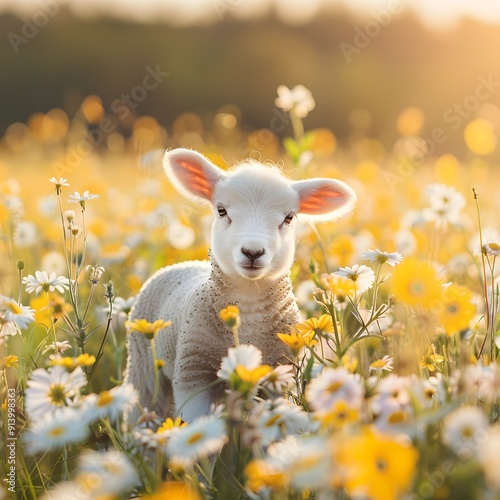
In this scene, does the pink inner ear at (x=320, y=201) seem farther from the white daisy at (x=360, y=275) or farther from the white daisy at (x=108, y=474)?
the white daisy at (x=108, y=474)

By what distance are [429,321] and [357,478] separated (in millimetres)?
1082

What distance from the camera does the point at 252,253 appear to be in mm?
2803

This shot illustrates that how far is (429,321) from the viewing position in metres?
2.27

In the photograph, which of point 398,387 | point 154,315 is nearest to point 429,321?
point 398,387

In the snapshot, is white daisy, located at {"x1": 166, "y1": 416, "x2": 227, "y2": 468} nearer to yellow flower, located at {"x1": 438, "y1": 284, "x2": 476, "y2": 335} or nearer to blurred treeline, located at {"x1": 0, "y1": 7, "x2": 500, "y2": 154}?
yellow flower, located at {"x1": 438, "y1": 284, "x2": 476, "y2": 335}

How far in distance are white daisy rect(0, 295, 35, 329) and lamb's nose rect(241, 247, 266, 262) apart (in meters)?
0.76

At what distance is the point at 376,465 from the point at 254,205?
1867mm

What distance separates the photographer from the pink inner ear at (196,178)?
3.34 metres

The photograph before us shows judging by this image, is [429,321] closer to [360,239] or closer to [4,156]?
[360,239]

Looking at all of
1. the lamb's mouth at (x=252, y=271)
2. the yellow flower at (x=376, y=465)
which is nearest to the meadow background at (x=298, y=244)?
the yellow flower at (x=376, y=465)

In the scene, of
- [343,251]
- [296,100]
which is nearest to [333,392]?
[343,251]

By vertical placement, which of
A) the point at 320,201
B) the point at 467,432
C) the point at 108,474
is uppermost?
the point at 320,201

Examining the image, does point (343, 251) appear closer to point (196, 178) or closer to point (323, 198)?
point (323, 198)

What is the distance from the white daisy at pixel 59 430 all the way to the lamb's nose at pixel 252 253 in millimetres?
1183
